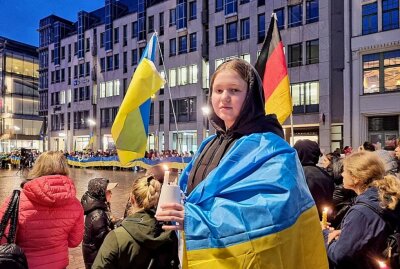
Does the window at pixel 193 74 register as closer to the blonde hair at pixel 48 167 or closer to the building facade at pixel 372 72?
Result: the building facade at pixel 372 72

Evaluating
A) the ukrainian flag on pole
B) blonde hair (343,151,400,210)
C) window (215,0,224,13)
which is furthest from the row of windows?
blonde hair (343,151,400,210)

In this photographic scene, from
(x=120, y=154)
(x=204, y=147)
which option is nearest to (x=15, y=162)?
(x=120, y=154)

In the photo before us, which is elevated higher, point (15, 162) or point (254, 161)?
point (254, 161)

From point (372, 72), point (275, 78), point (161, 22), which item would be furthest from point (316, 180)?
point (161, 22)

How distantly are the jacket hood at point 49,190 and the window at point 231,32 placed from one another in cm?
3533

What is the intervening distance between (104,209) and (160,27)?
43.0 meters

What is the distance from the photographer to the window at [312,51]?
31089 millimetres

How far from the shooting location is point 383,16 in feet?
85.8

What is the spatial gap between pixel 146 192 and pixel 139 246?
1.53ft

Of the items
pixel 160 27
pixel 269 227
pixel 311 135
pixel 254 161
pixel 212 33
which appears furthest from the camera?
pixel 160 27

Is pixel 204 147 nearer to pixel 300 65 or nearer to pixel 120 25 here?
pixel 300 65

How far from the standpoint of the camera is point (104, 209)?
4113 millimetres

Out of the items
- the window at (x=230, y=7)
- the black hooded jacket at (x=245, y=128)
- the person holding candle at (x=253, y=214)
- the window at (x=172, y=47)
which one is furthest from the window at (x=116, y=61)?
the person holding candle at (x=253, y=214)

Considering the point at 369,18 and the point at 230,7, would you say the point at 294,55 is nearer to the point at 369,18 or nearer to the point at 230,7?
the point at 369,18
